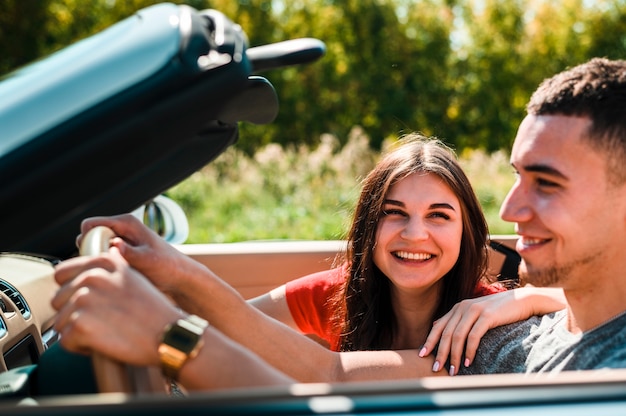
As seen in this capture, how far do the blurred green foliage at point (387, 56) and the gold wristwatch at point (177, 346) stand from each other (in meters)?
10.6

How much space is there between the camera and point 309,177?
9.19 metres

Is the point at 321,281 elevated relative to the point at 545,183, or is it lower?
lower

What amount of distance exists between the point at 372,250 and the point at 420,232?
0.74 feet

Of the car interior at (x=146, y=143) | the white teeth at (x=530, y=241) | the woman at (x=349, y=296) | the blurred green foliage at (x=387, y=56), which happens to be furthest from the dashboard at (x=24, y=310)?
the blurred green foliage at (x=387, y=56)

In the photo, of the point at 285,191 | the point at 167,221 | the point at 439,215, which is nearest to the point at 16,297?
the point at 167,221

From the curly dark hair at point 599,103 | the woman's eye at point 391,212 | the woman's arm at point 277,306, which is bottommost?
the woman's arm at point 277,306

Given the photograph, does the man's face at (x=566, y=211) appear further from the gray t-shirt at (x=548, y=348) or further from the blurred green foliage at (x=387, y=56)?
the blurred green foliage at (x=387, y=56)

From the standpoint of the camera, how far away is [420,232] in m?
2.23

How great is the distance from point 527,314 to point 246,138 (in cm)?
992

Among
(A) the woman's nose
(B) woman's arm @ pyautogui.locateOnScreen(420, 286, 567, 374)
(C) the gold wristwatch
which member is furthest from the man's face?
(C) the gold wristwatch

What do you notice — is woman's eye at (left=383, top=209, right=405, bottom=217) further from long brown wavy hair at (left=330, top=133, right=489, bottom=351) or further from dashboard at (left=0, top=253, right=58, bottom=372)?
dashboard at (left=0, top=253, right=58, bottom=372)

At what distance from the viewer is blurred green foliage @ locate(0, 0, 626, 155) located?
1209cm

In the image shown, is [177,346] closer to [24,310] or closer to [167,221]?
[24,310]

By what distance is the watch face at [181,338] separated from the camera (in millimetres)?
1183
